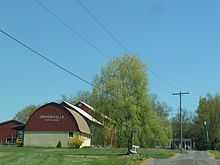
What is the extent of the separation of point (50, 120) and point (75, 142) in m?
8.02

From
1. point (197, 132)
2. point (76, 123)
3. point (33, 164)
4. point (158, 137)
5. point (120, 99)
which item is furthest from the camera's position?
point (197, 132)

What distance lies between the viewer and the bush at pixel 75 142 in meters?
77.2

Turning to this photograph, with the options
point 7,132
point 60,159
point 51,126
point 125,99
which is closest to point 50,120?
point 51,126

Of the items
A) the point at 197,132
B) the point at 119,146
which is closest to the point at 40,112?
the point at 119,146

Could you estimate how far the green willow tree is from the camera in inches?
2050

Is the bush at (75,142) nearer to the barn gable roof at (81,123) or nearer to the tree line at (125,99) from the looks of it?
the barn gable roof at (81,123)

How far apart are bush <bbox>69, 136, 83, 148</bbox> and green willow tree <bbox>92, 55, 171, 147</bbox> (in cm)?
2396

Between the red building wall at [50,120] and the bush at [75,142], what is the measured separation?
10.6 feet

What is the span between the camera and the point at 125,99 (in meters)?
52.0

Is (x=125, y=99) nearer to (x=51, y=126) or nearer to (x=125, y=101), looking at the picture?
(x=125, y=101)

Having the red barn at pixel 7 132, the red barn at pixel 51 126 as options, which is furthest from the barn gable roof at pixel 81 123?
the red barn at pixel 7 132

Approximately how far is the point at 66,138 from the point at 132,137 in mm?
30967

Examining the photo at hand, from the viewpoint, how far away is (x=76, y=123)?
81.8 m

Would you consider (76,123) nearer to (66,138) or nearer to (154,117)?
(66,138)
